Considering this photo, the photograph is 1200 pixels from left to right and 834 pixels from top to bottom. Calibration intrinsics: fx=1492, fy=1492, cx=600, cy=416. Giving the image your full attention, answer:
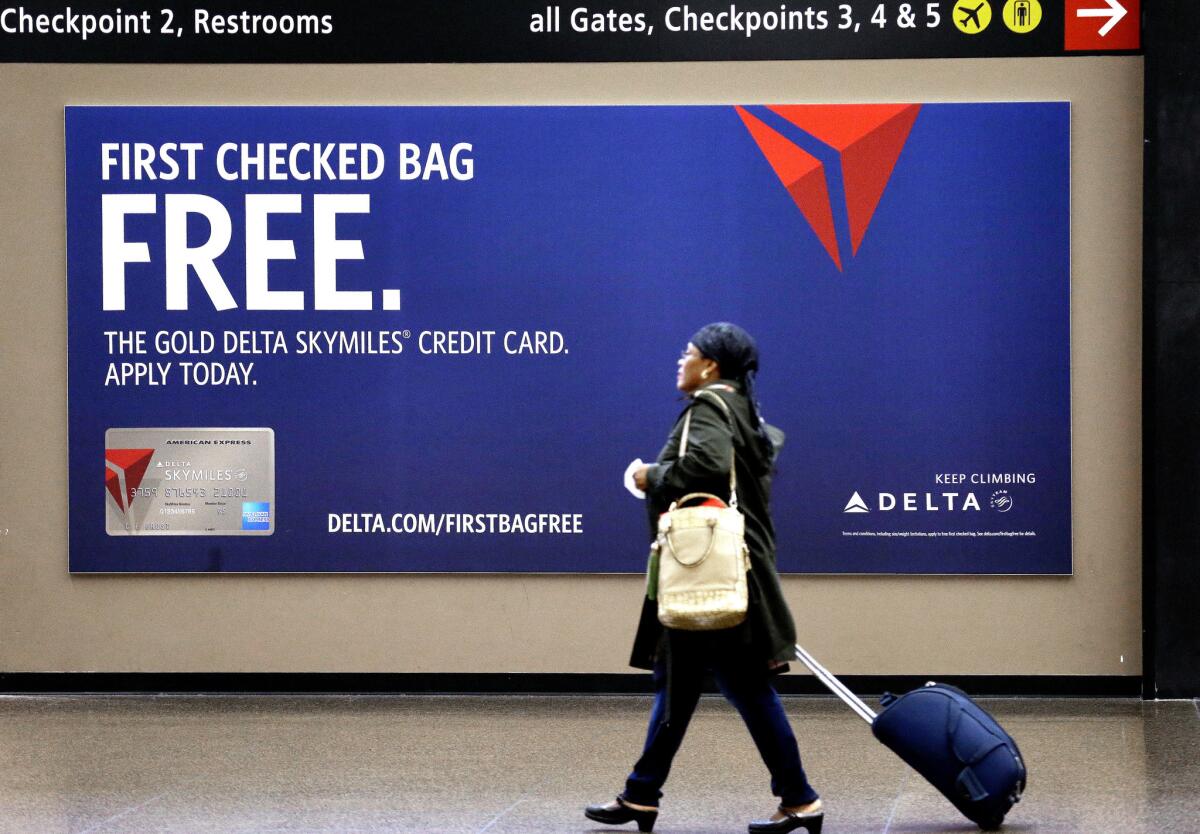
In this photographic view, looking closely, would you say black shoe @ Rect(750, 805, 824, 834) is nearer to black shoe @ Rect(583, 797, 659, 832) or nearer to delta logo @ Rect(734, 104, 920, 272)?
black shoe @ Rect(583, 797, 659, 832)

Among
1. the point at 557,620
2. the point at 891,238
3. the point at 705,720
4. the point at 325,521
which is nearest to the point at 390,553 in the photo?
the point at 325,521

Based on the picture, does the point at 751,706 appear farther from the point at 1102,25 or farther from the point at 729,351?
the point at 1102,25

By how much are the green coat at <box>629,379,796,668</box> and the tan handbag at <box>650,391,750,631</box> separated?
4.3 inches

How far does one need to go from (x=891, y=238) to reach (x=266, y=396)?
11.2ft

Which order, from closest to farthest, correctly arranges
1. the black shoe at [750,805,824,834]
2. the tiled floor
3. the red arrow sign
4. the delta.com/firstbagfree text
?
the black shoe at [750,805,824,834], the tiled floor, the red arrow sign, the delta.com/firstbagfree text

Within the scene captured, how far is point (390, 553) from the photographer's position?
7938 millimetres

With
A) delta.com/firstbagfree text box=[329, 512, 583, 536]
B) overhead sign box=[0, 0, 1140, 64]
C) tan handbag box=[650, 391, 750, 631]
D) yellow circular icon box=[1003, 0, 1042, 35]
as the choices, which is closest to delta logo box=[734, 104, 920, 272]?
overhead sign box=[0, 0, 1140, 64]

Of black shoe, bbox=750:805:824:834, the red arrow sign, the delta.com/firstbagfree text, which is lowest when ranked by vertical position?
black shoe, bbox=750:805:824:834

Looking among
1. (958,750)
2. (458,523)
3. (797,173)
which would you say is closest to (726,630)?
(958,750)

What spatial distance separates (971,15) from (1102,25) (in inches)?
26.6

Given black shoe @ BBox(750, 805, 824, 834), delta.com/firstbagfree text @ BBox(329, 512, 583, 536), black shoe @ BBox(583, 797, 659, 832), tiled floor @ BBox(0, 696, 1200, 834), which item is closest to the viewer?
black shoe @ BBox(750, 805, 824, 834)

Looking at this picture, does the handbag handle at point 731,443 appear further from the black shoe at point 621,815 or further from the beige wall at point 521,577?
the beige wall at point 521,577

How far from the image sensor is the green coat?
509 centimetres

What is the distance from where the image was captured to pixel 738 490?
5242 mm
